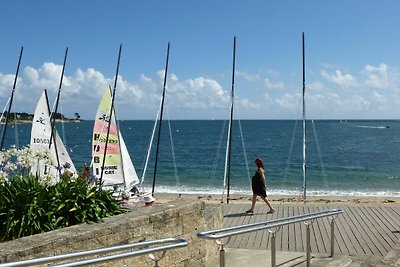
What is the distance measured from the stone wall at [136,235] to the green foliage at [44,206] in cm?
33

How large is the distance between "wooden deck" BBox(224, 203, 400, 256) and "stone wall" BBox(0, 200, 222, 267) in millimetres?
1823

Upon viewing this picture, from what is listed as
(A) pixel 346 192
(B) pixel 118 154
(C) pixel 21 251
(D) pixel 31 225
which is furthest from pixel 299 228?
(A) pixel 346 192

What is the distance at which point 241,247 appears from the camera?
923cm

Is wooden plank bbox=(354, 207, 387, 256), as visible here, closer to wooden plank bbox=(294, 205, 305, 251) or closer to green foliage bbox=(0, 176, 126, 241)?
wooden plank bbox=(294, 205, 305, 251)

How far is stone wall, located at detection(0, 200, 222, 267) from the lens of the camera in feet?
14.9

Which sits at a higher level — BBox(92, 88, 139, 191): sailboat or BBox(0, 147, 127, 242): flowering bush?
BBox(92, 88, 139, 191): sailboat

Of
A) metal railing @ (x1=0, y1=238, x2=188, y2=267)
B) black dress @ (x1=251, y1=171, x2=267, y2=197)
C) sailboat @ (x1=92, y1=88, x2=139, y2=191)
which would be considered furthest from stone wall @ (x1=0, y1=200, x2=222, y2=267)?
sailboat @ (x1=92, y1=88, x2=139, y2=191)

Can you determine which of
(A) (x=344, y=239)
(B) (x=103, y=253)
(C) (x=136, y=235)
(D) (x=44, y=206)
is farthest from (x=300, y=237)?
(B) (x=103, y=253)

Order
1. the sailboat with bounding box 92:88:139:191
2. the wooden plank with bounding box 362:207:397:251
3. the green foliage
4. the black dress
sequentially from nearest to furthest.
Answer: the green foliage
the wooden plank with bounding box 362:207:397:251
the black dress
the sailboat with bounding box 92:88:139:191

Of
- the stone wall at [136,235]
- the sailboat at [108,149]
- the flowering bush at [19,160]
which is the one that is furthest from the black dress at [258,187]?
the sailboat at [108,149]

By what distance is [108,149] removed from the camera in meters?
20.7

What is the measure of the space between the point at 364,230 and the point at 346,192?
1993 cm

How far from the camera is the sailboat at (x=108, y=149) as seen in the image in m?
20.5

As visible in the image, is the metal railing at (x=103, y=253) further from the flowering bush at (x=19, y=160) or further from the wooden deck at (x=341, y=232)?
the wooden deck at (x=341, y=232)
